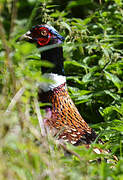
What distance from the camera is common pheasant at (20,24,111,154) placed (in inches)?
90.5

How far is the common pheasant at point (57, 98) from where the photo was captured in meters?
2.30

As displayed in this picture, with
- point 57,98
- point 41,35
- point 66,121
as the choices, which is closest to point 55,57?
point 41,35

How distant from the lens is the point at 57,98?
8.54 ft

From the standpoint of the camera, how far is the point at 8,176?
894mm

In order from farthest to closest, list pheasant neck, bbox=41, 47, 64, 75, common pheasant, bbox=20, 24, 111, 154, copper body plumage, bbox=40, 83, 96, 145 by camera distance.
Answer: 1. pheasant neck, bbox=41, 47, 64, 75
2. common pheasant, bbox=20, 24, 111, 154
3. copper body plumage, bbox=40, 83, 96, 145

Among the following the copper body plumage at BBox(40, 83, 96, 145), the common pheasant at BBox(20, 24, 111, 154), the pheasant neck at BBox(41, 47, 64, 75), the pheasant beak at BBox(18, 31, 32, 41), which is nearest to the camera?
the copper body plumage at BBox(40, 83, 96, 145)

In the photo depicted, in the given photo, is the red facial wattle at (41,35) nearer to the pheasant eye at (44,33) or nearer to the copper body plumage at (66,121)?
the pheasant eye at (44,33)

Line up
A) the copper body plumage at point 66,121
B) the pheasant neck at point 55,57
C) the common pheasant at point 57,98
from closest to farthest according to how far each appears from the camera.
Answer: the copper body plumage at point 66,121
the common pheasant at point 57,98
the pheasant neck at point 55,57

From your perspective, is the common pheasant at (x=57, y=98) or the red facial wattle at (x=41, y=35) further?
the red facial wattle at (x=41, y=35)

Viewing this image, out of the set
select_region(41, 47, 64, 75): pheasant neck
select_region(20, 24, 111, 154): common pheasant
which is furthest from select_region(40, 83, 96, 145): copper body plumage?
select_region(41, 47, 64, 75): pheasant neck

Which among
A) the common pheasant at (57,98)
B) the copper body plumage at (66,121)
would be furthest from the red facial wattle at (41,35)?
the copper body plumage at (66,121)

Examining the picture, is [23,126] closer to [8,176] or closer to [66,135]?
[8,176]

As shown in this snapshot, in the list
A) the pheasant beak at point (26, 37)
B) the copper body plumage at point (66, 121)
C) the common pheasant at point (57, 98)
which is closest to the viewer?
the copper body plumage at point (66, 121)

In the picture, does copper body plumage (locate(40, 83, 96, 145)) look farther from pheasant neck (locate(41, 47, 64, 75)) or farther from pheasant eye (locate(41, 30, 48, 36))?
pheasant eye (locate(41, 30, 48, 36))
